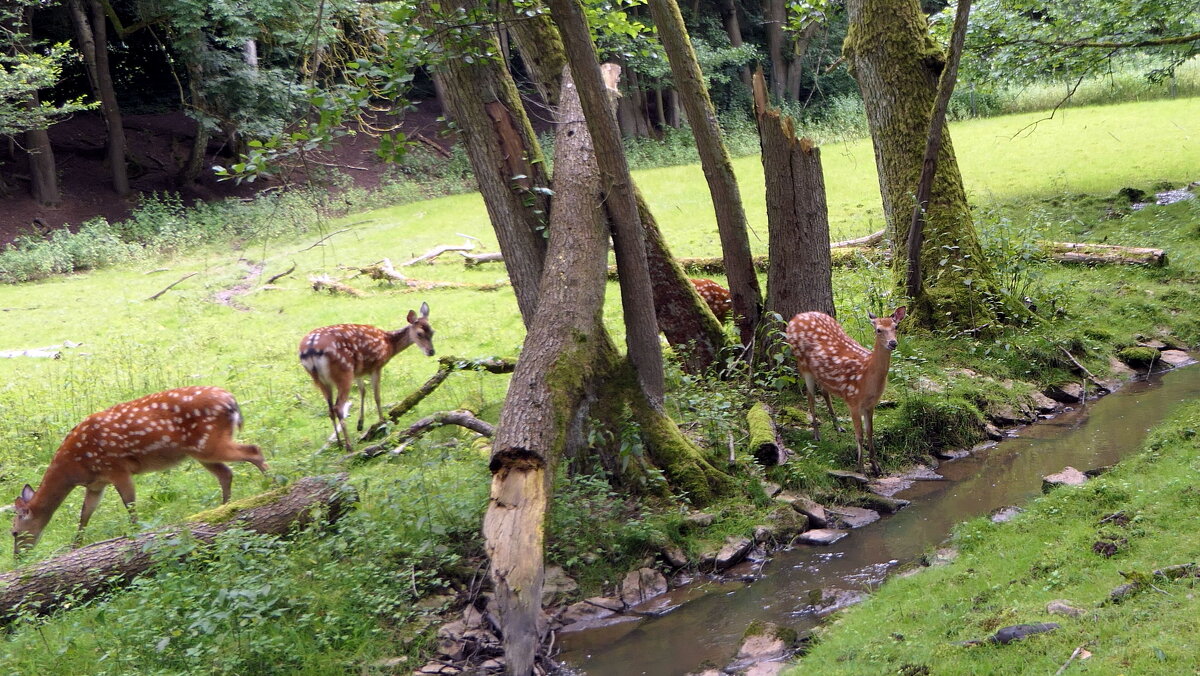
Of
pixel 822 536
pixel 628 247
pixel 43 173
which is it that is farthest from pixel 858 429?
pixel 43 173

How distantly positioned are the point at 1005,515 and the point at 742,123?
28.3m

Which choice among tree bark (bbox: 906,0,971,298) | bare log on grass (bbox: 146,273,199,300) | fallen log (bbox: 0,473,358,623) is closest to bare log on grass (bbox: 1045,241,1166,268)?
tree bark (bbox: 906,0,971,298)

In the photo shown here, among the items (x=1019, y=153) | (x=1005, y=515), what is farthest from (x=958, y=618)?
(x=1019, y=153)

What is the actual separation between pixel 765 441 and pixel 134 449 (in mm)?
5286

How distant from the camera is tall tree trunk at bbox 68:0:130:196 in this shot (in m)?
27.2

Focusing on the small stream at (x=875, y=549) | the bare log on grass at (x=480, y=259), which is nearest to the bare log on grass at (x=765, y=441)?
the small stream at (x=875, y=549)

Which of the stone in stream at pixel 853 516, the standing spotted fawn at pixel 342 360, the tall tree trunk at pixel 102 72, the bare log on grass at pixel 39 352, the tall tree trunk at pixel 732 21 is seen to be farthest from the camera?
the tall tree trunk at pixel 732 21

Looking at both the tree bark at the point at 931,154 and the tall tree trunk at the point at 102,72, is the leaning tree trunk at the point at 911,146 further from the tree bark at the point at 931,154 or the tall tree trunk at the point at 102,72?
the tall tree trunk at the point at 102,72

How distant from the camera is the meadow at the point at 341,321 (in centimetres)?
636

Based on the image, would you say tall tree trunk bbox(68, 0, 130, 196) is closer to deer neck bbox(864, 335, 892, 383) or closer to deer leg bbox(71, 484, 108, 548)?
deer leg bbox(71, 484, 108, 548)

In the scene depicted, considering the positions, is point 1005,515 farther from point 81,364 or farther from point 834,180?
point 834,180

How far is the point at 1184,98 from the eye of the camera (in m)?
26.5

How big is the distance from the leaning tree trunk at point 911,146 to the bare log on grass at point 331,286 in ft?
30.9

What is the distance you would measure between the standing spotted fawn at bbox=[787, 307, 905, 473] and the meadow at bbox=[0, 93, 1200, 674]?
75cm
